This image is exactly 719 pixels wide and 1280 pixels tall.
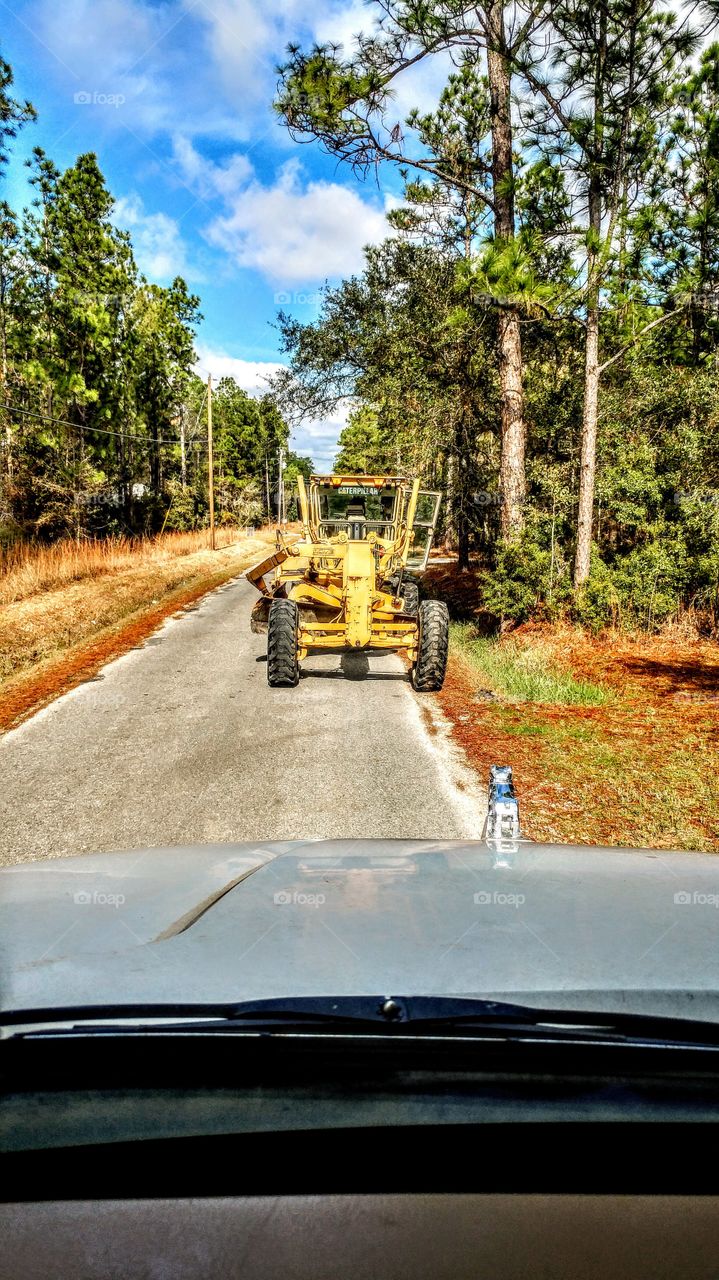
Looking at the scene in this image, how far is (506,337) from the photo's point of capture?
1149 cm

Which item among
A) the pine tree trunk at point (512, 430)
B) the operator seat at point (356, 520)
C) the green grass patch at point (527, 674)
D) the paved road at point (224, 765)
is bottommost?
the paved road at point (224, 765)

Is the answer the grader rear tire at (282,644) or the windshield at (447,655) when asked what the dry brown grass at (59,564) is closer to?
the windshield at (447,655)

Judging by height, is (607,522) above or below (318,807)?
above

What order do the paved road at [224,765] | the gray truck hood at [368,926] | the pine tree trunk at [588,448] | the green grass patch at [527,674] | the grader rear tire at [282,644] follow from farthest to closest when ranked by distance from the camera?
the pine tree trunk at [588,448] → the grader rear tire at [282,644] → the green grass patch at [527,674] → the paved road at [224,765] → the gray truck hood at [368,926]

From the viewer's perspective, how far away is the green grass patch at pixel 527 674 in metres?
8.26

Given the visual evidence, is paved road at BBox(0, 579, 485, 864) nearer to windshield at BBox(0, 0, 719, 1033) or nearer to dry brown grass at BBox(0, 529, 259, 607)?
windshield at BBox(0, 0, 719, 1033)

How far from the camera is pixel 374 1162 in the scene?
1.11m

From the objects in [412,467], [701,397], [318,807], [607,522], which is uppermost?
[701,397]

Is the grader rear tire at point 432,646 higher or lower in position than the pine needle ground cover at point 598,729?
higher

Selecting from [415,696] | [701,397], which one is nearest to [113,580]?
[415,696]

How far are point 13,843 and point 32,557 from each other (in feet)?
51.3

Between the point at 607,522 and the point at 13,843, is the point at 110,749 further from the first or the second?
the point at 607,522

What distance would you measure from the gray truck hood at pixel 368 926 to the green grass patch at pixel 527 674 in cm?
599

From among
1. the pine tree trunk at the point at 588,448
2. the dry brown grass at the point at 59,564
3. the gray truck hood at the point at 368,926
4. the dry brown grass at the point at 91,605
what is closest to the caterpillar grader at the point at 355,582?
the pine tree trunk at the point at 588,448
